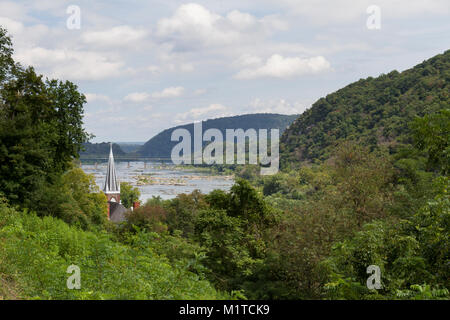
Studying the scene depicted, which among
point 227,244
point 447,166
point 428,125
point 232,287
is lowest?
point 232,287

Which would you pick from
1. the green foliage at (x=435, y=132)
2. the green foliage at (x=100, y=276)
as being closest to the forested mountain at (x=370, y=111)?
the green foliage at (x=435, y=132)

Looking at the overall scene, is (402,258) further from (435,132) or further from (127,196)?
(127,196)

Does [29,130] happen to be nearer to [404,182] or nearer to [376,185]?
[376,185]

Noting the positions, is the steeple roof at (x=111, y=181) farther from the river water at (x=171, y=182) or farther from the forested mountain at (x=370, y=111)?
the forested mountain at (x=370, y=111)

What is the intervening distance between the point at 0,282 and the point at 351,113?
9799cm

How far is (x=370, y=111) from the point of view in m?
91.6

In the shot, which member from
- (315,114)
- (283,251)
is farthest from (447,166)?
(315,114)

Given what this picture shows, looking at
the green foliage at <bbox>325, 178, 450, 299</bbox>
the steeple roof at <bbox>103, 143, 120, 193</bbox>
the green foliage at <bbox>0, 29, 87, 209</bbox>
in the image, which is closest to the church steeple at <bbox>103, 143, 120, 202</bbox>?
the steeple roof at <bbox>103, 143, 120, 193</bbox>

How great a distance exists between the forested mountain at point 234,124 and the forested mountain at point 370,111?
984 inches

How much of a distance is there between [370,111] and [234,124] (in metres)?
64.4

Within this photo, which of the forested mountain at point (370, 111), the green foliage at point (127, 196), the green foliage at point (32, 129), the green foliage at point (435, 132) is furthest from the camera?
the green foliage at point (127, 196)

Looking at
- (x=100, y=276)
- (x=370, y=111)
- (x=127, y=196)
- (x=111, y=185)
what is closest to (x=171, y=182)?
(x=127, y=196)

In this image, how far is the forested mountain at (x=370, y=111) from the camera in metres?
72.7
